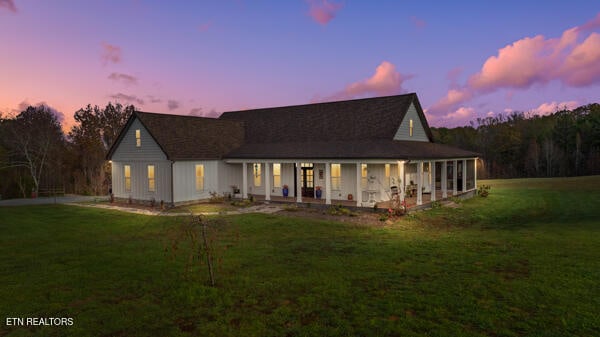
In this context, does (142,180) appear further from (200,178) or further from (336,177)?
(336,177)

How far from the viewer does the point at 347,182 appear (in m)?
22.8

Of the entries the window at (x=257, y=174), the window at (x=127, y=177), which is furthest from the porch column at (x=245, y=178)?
the window at (x=127, y=177)

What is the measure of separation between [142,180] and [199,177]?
4.00m

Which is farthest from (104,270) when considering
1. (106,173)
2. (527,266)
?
(106,173)

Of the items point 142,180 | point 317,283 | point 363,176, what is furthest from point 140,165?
point 317,283

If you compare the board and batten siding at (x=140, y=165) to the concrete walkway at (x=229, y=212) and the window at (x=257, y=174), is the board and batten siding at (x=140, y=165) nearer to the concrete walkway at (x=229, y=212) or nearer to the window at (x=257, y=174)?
the concrete walkway at (x=229, y=212)

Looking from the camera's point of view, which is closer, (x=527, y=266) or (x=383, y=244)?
(x=527, y=266)

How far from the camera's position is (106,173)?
121 feet

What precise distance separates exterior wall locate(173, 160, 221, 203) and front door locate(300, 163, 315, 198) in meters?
6.00

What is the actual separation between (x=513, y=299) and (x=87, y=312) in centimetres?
817

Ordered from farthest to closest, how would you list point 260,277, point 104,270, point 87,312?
1. point 104,270
2. point 260,277
3. point 87,312

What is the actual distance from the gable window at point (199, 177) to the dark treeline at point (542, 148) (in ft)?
141

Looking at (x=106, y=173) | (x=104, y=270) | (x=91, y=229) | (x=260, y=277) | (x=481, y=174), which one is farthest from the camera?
(x=481, y=174)

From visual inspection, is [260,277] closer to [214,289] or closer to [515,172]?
[214,289]
